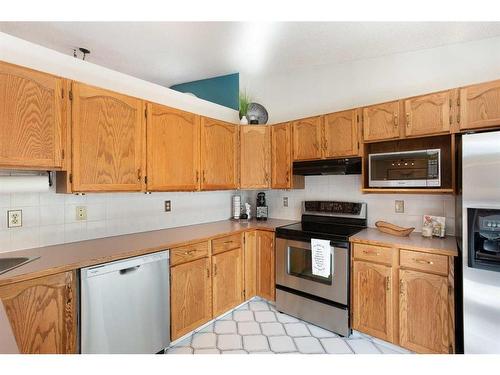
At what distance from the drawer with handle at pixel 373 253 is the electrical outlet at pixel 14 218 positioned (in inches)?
96.3

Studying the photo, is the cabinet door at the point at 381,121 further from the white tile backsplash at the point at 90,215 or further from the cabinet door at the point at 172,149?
the white tile backsplash at the point at 90,215

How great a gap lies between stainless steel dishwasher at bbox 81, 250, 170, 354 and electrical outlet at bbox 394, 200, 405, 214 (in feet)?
6.97

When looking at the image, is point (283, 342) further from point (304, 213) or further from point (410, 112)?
point (410, 112)

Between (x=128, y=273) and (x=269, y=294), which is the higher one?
(x=128, y=273)

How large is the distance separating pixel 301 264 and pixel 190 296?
3.40ft

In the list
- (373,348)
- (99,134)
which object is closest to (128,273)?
(99,134)

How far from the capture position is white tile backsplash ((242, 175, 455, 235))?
223 centimetres

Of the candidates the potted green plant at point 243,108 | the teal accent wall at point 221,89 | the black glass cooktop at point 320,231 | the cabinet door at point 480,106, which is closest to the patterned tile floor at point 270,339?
the black glass cooktop at point 320,231

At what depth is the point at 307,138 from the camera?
2.65 m

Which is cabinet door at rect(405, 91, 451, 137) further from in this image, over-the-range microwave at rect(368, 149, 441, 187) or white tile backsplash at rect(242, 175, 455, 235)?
white tile backsplash at rect(242, 175, 455, 235)

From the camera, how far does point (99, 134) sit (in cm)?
176

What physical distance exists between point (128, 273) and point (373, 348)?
6.36 ft

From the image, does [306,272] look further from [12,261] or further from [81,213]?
[12,261]

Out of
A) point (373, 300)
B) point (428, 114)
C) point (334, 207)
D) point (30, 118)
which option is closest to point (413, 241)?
point (373, 300)
